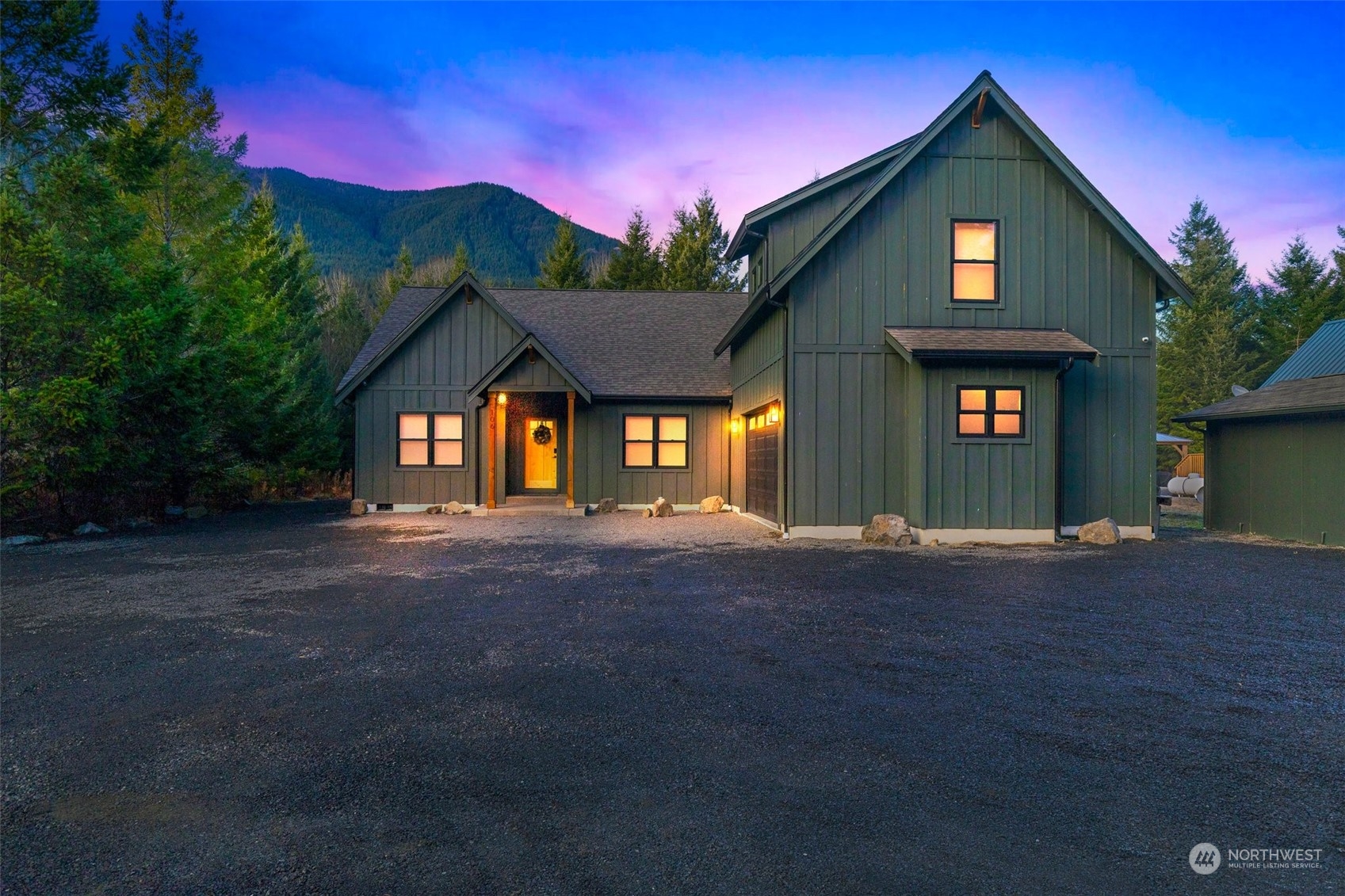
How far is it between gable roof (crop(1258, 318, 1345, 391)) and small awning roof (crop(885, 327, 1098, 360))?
6.70m

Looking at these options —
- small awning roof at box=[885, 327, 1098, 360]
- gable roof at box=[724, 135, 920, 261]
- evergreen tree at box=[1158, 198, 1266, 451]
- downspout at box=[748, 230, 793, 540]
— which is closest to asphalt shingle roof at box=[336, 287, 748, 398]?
gable roof at box=[724, 135, 920, 261]

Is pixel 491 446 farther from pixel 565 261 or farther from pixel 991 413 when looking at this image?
pixel 565 261

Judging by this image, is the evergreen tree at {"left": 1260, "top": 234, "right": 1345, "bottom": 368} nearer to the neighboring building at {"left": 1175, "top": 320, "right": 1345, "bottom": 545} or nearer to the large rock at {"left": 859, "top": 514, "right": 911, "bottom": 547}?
the neighboring building at {"left": 1175, "top": 320, "right": 1345, "bottom": 545}

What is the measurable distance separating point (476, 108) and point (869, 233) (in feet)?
72.3

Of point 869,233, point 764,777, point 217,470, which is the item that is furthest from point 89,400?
point 869,233

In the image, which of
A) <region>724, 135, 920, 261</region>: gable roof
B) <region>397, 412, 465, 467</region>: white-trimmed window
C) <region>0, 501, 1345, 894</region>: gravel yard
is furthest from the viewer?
<region>397, 412, 465, 467</region>: white-trimmed window

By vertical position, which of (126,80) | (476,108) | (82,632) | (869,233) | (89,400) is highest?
(476,108)

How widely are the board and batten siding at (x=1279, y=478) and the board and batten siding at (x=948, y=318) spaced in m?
2.67

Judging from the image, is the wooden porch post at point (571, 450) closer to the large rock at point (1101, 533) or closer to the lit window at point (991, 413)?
the lit window at point (991, 413)

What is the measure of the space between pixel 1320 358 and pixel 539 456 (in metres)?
19.8

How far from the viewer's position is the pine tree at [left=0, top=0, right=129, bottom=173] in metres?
12.7

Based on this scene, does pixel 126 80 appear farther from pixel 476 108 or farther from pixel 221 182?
pixel 476 108

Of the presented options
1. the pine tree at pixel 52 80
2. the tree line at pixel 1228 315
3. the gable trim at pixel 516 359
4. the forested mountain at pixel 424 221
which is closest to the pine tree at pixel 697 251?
the gable trim at pixel 516 359

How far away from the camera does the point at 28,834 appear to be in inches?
107
